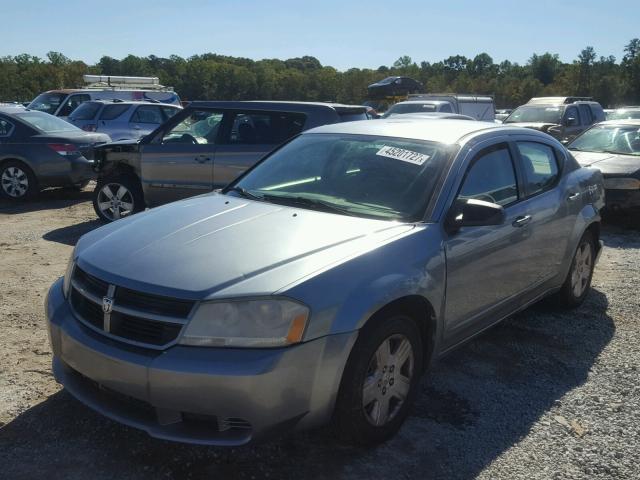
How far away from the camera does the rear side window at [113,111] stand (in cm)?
1512

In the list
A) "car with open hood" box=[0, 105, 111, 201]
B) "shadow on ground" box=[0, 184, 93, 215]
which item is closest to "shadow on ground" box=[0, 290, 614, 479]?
"shadow on ground" box=[0, 184, 93, 215]

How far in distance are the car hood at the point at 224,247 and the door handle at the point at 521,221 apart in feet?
3.60

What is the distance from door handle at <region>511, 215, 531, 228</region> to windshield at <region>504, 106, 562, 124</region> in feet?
42.4

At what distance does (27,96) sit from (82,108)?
4048cm

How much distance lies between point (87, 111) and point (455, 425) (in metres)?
14.1

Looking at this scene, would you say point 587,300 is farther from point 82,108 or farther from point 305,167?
point 82,108

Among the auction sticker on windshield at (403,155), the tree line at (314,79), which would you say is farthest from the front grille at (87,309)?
the tree line at (314,79)

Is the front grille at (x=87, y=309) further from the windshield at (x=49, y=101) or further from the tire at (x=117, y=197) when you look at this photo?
the windshield at (x=49, y=101)

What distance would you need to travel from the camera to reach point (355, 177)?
4.01 m

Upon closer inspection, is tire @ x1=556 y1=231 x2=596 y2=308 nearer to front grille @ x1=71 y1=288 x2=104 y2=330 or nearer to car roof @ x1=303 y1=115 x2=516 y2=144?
car roof @ x1=303 y1=115 x2=516 y2=144

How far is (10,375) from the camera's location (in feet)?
12.9

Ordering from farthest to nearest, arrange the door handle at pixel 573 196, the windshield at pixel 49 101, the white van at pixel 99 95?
the windshield at pixel 49 101
the white van at pixel 99 95
the door handle at pixel 573 196

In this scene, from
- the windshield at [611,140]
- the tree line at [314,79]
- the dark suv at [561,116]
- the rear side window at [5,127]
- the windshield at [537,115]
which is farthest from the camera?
the tree line at [314,79]

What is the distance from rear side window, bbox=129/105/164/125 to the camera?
601 inches
